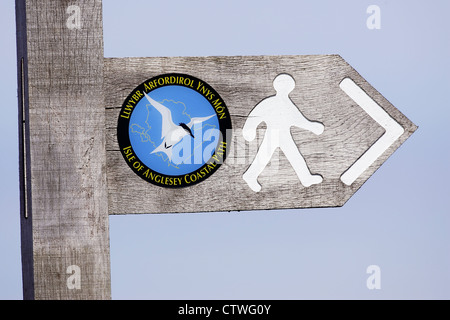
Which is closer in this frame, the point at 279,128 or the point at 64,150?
the point at 64,150

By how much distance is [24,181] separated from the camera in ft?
6.92

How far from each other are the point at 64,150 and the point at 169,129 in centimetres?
30

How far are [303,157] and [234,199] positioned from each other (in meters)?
0.24

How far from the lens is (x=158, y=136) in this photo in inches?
84.3

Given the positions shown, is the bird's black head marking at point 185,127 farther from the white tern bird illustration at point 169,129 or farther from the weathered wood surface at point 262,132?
the weathered wood surface at point 262,132

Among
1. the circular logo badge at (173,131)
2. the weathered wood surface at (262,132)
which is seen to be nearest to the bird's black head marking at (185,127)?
the circular logo badge at (173,131)

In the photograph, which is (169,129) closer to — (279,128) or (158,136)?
(158,136)

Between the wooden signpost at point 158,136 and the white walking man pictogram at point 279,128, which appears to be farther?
the white walking man pictogram at point 279,128

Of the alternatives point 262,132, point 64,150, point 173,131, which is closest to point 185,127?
point 173,131

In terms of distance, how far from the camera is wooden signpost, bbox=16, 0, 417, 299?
2.05m

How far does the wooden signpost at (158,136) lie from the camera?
80.9 inches

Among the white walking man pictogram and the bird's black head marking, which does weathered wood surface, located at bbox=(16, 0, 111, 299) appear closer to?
the bird's black head marking
